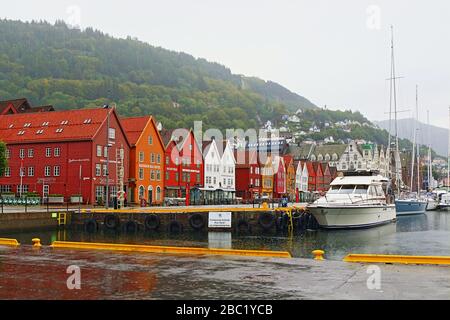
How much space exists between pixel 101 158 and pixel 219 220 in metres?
22.9

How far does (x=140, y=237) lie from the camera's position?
42.4 metres

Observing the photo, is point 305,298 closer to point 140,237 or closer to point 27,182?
point 140,237

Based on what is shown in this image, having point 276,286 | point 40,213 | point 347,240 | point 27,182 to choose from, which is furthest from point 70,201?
point 276,286

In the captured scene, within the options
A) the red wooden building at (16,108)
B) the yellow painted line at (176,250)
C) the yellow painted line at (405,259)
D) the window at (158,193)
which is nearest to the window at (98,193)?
the window at (158,193)

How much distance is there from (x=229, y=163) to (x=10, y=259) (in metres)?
78.7

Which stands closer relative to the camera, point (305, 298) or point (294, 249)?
point (305, 298)

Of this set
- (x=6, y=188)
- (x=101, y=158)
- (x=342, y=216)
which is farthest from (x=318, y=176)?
(x=342, y=216)

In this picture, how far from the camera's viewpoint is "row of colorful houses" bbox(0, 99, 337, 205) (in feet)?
203

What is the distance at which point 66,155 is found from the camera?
62562mm

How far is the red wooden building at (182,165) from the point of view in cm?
7719

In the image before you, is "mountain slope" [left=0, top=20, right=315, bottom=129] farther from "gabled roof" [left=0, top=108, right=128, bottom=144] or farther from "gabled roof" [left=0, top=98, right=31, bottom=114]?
"gabled roof" [left=0, top=108, right=128, bottom=144]

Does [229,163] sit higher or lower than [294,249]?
higher

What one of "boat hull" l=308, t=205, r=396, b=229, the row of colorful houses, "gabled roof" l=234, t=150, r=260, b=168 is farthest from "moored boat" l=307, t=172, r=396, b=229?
"gabled roof" l=234, t=150, r=260, b=168

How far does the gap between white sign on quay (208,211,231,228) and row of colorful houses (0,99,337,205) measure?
443 inches
